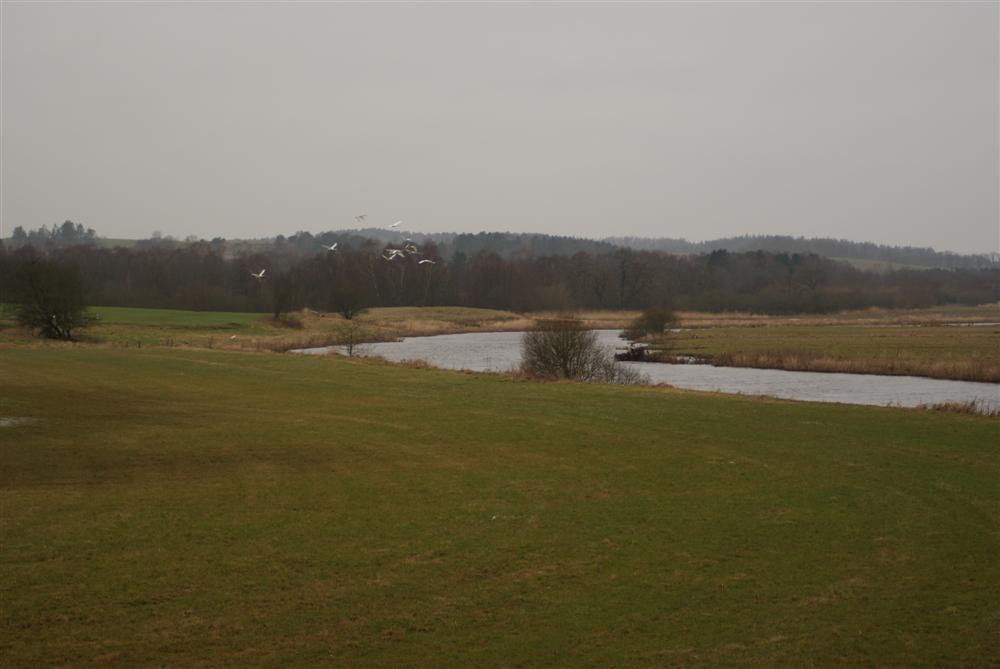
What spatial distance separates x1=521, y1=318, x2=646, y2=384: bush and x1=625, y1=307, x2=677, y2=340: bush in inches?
1296

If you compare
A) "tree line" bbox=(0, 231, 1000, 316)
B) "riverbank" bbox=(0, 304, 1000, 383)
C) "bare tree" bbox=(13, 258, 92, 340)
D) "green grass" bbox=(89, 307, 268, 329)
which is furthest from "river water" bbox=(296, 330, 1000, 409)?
"tree line" bbox=(0, 231, 1000, 316)

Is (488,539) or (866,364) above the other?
(866,364)

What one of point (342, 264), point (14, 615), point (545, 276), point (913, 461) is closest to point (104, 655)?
point (14, 615)

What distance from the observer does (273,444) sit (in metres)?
18.2

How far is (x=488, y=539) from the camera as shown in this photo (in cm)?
1222

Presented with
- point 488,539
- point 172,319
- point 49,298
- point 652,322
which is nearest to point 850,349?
point 652,322

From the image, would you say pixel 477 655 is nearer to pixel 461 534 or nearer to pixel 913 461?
pixel 461 534

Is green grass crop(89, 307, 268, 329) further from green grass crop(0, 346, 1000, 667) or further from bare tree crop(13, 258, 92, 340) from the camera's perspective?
green grass crop(0, 346, 1000, 667)

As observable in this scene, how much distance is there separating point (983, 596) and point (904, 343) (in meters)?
56.7

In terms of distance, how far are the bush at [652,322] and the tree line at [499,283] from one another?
4495 centimetres

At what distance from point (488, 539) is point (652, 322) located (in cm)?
6279

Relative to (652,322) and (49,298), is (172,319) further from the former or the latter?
(652,322)

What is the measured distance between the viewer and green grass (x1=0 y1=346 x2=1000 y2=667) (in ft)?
29.4

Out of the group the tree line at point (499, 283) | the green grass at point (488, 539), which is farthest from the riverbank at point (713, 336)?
the green grass at point (488, 539)
